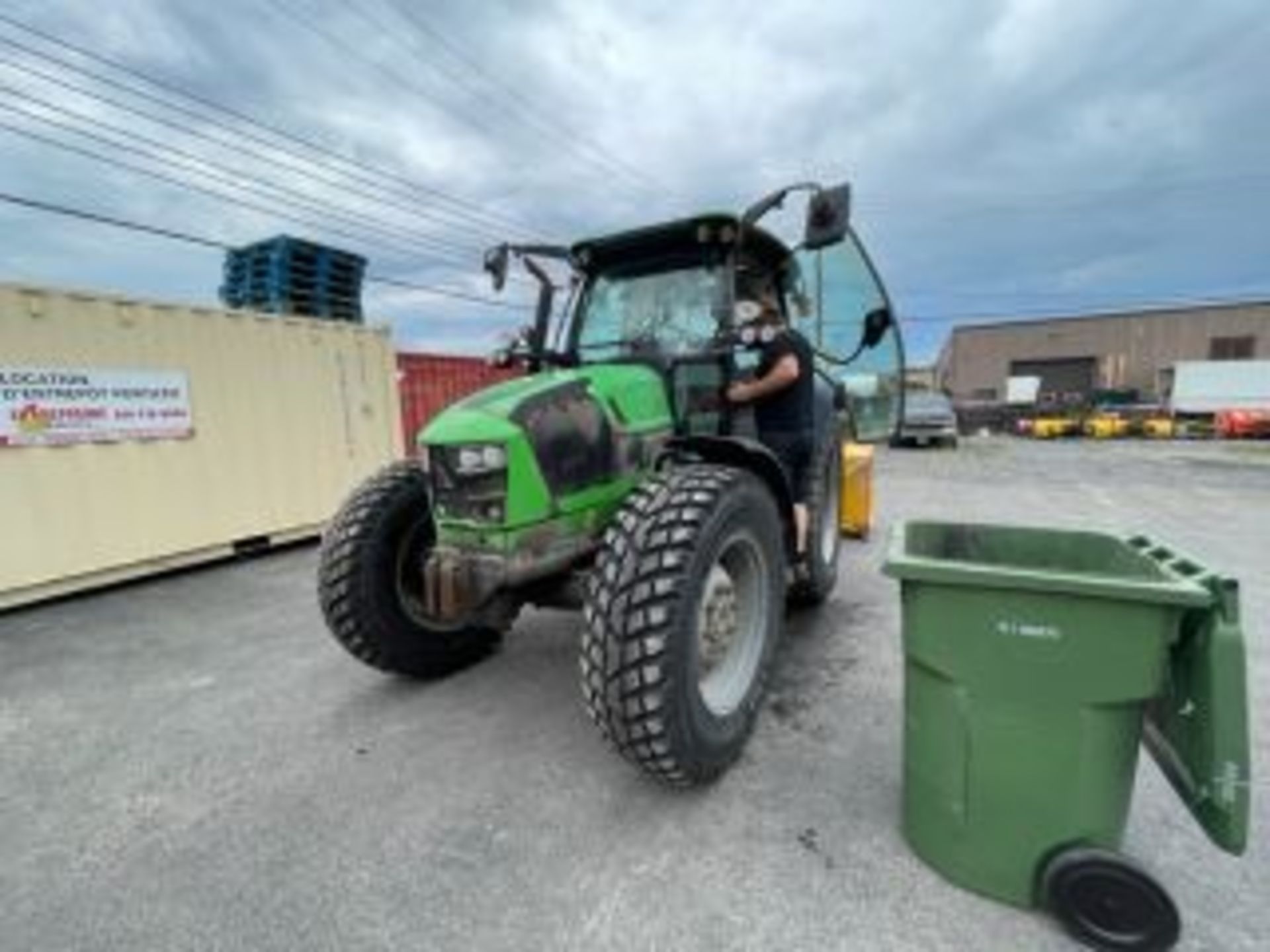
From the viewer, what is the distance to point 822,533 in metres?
4.27

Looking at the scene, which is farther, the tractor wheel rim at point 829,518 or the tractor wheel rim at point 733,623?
the tractor wheel rim at point 829,518

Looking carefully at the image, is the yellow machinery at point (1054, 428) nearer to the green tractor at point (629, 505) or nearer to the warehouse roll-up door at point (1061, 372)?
the warehouse roll-up door at point (1061, 372)

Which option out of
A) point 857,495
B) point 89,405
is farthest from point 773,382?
point 89,405

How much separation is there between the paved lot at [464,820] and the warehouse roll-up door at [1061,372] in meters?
A: 46.3

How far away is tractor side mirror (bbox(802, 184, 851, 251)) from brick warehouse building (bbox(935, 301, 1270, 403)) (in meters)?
39.3

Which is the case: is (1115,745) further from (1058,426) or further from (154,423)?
(1058,426)

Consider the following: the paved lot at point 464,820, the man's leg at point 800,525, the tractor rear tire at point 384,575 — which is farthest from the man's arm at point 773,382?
the tractor rear tire at point 384,575

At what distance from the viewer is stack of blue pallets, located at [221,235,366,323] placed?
→ 7918 millimetres

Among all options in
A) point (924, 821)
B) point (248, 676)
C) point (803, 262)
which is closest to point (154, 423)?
point (248, 676)

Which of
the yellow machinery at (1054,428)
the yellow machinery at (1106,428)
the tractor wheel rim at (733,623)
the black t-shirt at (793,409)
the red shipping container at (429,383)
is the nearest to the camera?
the tractor wheel rim at (733,623)

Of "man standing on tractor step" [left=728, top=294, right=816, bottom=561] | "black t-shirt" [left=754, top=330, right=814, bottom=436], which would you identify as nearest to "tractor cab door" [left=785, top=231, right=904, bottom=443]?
"man standing on tractor step" [left=728, top=294, right=816, bottom=561]

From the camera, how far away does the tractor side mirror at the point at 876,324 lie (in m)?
4.19

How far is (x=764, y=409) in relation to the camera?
3.54m

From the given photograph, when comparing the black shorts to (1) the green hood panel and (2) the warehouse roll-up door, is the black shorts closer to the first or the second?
(1) the green hood panel
